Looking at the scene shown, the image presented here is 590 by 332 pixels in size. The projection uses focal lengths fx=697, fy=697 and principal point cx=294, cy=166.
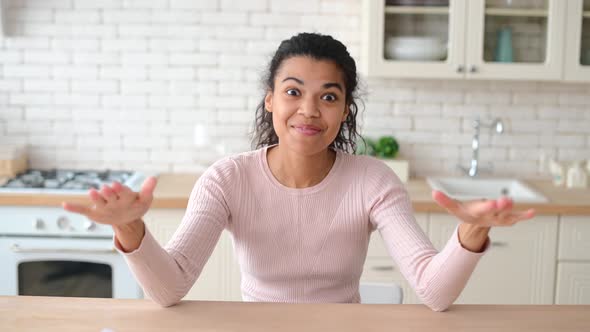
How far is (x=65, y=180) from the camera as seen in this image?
128 inches

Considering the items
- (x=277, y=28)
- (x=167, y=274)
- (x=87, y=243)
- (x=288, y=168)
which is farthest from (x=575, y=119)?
(x=167, y=274)

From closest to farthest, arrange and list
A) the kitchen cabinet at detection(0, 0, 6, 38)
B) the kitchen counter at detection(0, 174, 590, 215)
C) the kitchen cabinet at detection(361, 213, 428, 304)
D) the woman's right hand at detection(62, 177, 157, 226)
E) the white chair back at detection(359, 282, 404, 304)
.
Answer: the woman's right hand at detection(62, 177, 157, 226) < the white chair back at detection(359, 282, 404, 304) < the kitchen counter at detection(0, 174, 590, 215) < the kitchen cabinet at detection(361, 213, 428, 304) < the kitchen cabinet at detection(0, 0, 6, 38)

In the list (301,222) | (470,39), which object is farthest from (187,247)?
(470,39)

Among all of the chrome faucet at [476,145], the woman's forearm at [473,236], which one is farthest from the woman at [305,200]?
the chrome faucet at [476,145]

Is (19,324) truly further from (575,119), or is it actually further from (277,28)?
(575,119)

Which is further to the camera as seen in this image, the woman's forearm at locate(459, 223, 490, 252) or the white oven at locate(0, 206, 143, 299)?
the white oven at locate(0, 206, 143, 299)

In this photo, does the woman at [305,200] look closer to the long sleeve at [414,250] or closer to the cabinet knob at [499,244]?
the long sleeve at [414,250]

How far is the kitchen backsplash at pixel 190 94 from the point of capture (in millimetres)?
3500

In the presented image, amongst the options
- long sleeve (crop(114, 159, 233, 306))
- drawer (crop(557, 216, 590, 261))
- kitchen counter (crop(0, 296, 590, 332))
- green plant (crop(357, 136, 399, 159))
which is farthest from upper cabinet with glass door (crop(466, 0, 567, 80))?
kitchen counter (crop(0, 296, 590, 332))

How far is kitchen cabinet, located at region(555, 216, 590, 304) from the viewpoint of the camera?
119 inches

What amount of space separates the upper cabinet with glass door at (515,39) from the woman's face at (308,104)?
62.5 inches

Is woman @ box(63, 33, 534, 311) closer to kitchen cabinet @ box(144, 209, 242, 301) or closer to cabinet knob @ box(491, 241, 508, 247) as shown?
kitchen cabinet @ box(144, 209, 242, 301)

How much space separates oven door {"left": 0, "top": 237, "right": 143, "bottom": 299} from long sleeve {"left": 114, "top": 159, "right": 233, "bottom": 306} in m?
1.31

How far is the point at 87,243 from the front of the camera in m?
3.02
